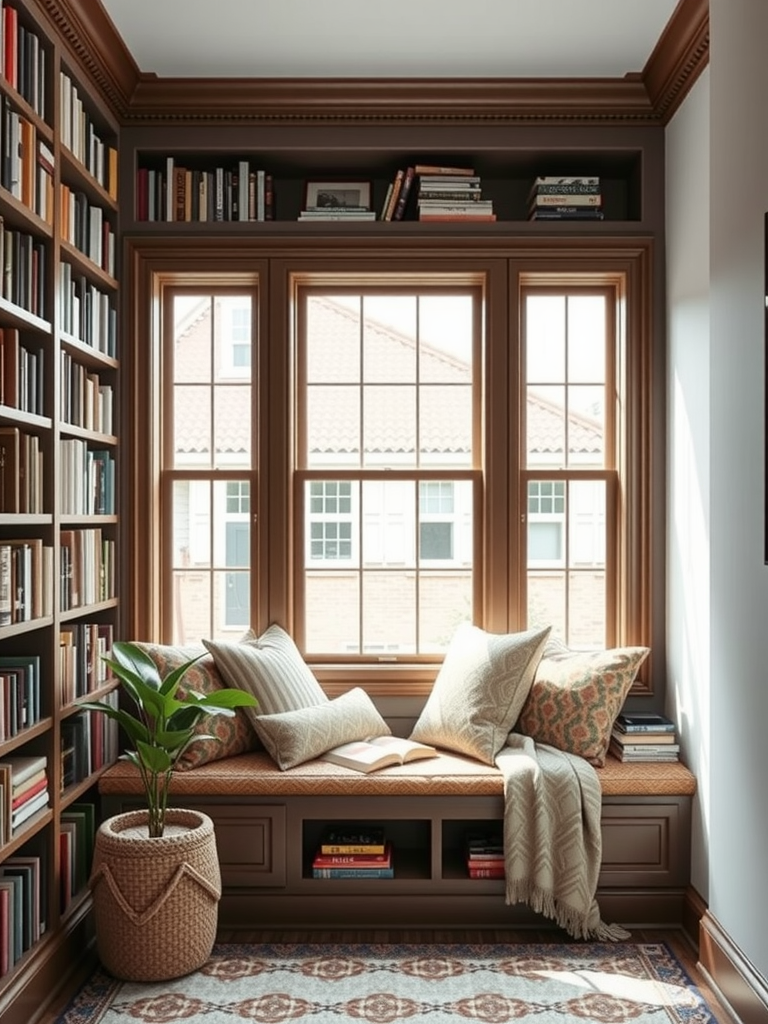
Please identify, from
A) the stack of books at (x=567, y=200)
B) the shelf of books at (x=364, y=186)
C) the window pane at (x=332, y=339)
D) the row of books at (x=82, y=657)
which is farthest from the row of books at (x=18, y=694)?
the stack of books at (x=567, y=200)

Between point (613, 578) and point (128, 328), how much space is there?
7.55 ft

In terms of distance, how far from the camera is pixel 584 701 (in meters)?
3.78

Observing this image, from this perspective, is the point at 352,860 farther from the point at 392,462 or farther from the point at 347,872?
the point at 392,462

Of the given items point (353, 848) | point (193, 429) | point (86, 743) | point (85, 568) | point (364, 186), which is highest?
point (364, 186)

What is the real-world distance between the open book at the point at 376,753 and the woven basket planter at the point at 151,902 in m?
0.66

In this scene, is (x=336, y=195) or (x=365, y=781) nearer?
(x=365, y=781)

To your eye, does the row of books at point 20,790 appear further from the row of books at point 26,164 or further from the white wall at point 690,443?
the white wall at point 690,443

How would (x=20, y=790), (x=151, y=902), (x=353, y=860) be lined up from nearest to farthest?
(x=20, y=790), (x=151, y=902), (x=353, y=860)

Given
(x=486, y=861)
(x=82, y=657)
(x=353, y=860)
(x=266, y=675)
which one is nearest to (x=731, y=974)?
(x=486, y=861)

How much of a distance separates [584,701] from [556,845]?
0.55 metres

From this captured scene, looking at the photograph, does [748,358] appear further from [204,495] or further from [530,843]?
[204,495]

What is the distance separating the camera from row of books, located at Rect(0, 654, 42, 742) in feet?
9.09

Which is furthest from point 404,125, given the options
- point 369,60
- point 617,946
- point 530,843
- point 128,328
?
point 617,946

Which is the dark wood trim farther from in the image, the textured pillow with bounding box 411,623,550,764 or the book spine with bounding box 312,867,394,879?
the book spine with bounding box 312,867,394,879
